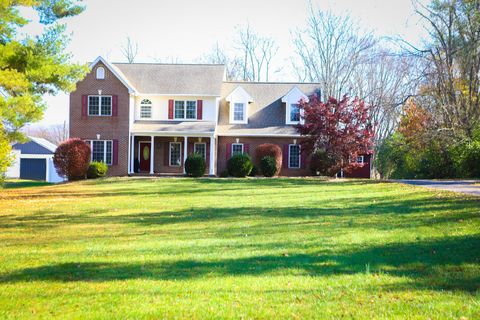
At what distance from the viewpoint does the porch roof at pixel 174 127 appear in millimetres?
31078

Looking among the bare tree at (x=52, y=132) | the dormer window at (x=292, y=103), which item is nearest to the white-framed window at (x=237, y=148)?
the dormer window at (x=292, y=103)

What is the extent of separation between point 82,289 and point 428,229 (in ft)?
21.4

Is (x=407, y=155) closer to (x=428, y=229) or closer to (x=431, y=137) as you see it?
(x=431, y=137)

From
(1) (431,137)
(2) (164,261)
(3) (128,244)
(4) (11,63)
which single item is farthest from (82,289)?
(1) (431,137)

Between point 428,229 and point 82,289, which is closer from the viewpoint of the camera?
point 82,289

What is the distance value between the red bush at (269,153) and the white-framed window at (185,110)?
538cm

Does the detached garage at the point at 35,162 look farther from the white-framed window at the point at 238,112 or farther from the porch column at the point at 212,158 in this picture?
the white-framed window at the point at 238,112

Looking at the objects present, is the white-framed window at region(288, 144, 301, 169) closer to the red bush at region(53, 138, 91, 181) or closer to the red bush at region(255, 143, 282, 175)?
the red bush at region(255, 143, 282, 175)

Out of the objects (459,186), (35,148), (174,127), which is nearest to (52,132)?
(35,148)

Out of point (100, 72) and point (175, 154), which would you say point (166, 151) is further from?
point (100, 72)

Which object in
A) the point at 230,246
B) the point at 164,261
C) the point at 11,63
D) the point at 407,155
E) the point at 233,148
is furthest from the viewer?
the point at 233,148

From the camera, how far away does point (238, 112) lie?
33.8m

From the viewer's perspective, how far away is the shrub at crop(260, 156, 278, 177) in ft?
→ 97.7

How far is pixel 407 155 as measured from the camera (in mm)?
30781
